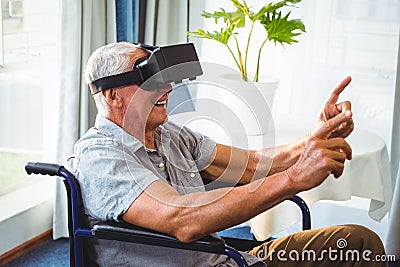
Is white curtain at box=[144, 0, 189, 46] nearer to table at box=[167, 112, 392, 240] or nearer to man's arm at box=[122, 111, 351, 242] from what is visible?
table at box=[167, 112, 392, 240]

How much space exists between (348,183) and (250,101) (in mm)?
472

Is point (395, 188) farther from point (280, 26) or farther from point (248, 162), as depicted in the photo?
point (248, 162)

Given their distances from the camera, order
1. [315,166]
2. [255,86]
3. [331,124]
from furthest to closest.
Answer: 1. [255,86]
2. [331,124]
3. [315,166]

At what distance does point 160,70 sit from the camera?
1.75 m

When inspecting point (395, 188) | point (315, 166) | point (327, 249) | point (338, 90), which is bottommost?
point (395, 188)

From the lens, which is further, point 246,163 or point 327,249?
point 246,163

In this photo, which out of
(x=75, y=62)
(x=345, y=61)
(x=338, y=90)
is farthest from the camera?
(x=345, y=61)

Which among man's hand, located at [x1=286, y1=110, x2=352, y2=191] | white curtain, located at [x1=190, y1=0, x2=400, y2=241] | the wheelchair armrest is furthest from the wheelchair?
white curtain, located at [x1=190, y1=0, x2=400, y2=241]

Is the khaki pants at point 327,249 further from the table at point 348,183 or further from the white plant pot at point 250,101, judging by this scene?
the white plant pot at point 250,101

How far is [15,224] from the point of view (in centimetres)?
285

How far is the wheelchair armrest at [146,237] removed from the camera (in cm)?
160

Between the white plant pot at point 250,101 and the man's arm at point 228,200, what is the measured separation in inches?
34.0

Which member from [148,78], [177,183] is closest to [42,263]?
[177,183]

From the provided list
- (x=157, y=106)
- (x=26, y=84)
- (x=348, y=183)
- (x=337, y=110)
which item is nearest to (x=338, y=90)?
(x=337, y=110)
